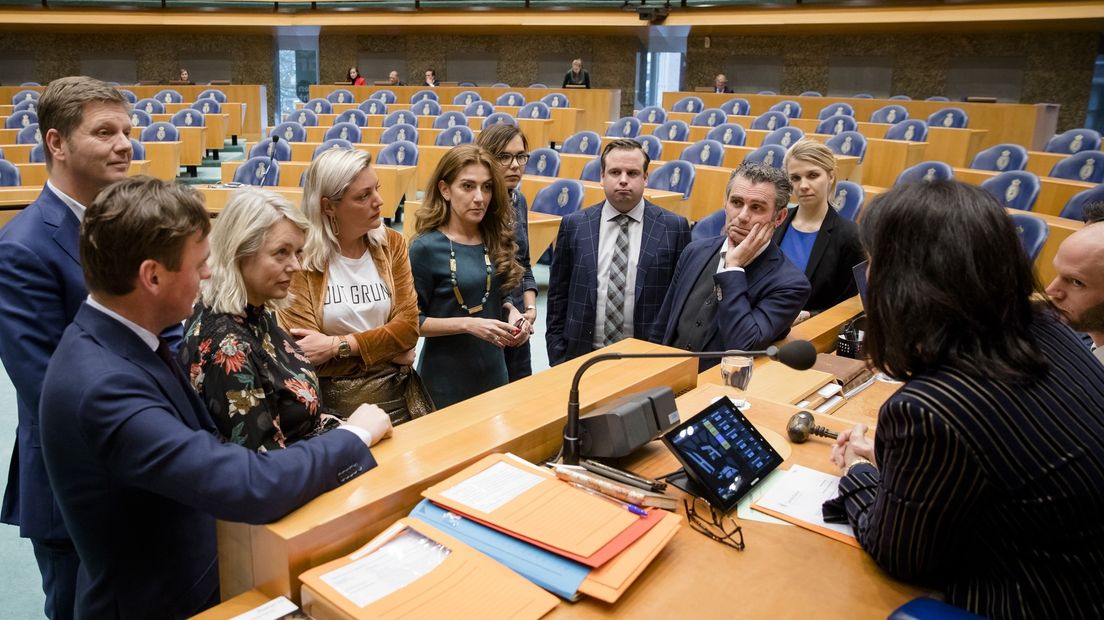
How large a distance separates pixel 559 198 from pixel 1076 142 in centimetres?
611

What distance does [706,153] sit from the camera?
25.1 feet

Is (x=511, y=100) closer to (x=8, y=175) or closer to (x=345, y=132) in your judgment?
(x=345, y=132)

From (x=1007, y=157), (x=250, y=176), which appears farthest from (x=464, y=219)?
(x=1007, y=157)

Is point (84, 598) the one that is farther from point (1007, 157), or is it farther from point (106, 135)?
point (1007, 157)

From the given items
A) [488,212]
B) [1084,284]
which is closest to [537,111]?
[488,212]

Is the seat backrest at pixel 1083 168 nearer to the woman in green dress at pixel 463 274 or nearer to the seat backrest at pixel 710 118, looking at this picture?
the seat backrest at pixel 710 118

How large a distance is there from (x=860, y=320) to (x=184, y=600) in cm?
243

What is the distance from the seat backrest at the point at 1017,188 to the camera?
5.68 m

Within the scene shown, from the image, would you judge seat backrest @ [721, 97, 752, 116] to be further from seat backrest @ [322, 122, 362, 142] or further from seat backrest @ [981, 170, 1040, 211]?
seat backrest @ [981, 170, 1040, 211]

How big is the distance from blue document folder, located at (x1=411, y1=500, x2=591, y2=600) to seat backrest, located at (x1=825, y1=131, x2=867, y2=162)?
7.50 meters

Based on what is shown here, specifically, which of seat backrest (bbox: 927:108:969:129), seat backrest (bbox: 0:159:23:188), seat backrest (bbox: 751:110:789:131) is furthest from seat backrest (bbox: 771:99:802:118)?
seat backrest (bbox: 0:159:23:188)

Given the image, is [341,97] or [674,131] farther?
[341,97]

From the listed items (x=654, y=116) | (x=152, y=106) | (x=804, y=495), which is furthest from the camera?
(x=152, y=106)

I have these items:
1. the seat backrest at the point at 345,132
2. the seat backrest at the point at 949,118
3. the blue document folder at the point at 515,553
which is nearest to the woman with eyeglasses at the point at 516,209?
the blue document folder at the point at 515,553
